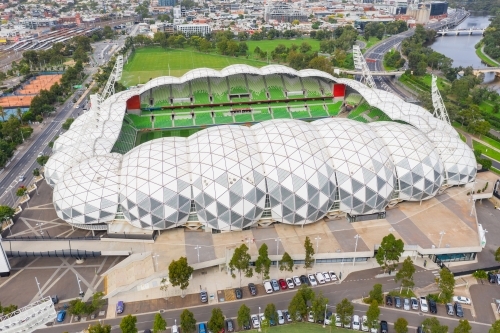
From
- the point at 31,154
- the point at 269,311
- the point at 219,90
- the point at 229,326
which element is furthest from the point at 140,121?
the point at 269,311

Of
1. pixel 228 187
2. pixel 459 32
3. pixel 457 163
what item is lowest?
pixel 459 32

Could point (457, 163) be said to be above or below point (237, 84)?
below

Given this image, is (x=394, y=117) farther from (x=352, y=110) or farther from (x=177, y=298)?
(x=177, y=298)

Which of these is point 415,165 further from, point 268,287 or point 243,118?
point 243,118

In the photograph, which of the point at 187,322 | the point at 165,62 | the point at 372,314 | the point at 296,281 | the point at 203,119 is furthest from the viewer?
the point at 165,62

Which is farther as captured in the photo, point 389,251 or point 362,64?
point 362,64

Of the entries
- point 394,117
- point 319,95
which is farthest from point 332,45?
point 394,117
